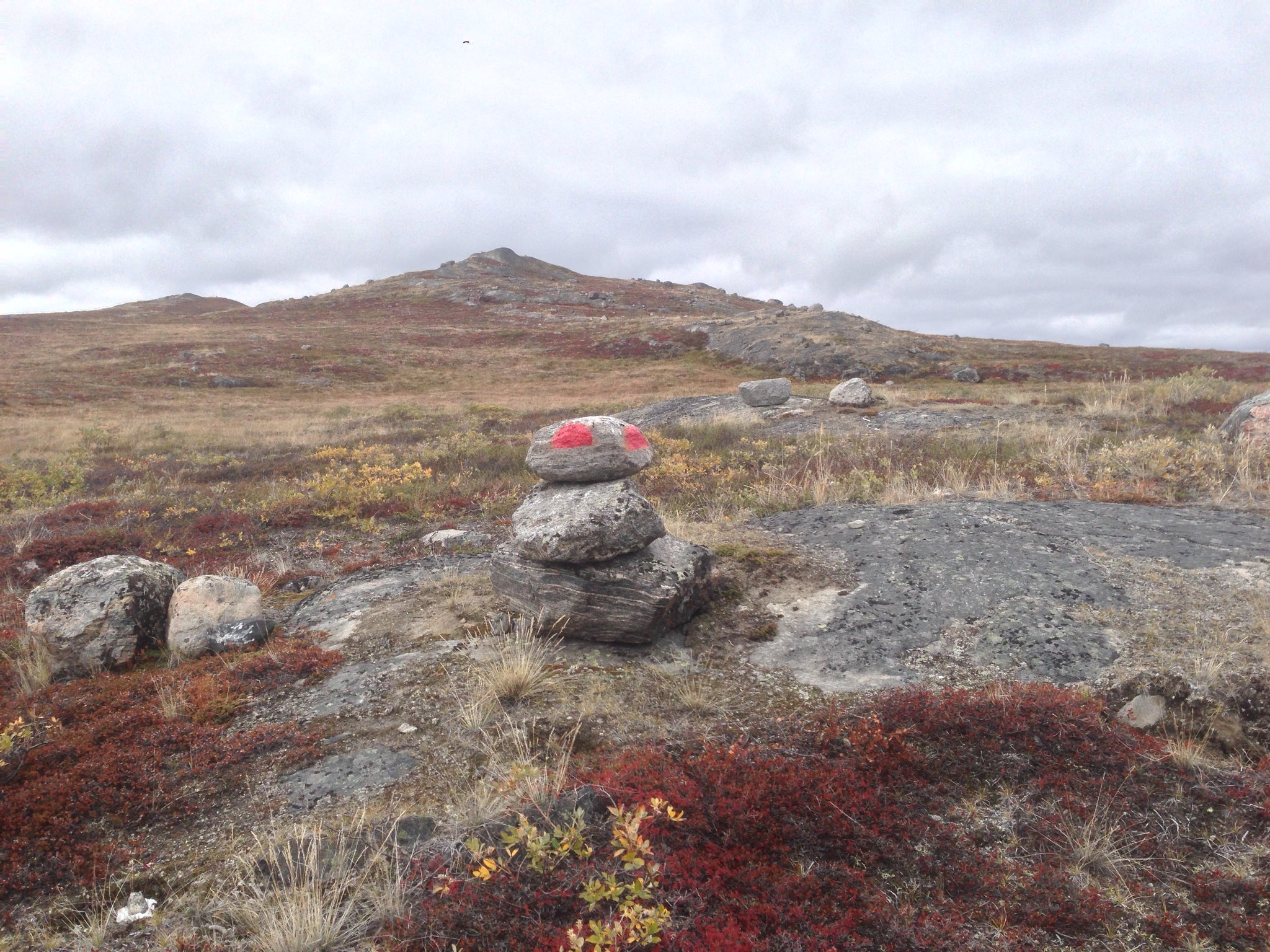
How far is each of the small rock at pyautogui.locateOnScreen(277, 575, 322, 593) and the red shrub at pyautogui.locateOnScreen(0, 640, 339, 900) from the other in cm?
242

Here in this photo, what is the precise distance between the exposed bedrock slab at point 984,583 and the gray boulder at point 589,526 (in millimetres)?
1652

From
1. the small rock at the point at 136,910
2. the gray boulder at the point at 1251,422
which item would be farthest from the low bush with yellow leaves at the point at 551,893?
the gray boulder at the point at 1251,422

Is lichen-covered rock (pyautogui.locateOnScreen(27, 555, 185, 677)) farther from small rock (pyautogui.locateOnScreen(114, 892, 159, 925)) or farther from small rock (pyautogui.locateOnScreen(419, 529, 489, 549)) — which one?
small rock (pyautogui.locateOnScreen(419, 529, 489, 549))

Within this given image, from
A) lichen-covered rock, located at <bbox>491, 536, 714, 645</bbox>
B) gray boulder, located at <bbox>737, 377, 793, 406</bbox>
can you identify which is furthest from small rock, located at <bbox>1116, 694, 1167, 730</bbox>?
gray boulder, located at <bbox>737, 377, 793, 406</bbox>

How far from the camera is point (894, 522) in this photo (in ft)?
27.7

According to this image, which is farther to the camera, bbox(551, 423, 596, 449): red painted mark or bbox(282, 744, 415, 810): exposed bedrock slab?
bbox(551, 423, 596, 449): red painted mark

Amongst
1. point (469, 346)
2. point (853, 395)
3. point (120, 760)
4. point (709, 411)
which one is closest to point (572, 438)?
point (120, 760)

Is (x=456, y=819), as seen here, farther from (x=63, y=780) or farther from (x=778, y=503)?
(x=778, y=503)

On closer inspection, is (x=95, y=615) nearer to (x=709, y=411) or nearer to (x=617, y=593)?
(x=617, y=593)

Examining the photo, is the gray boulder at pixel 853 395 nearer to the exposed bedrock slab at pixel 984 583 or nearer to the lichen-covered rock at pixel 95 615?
the exposed bedrock slab at pixel 984 583

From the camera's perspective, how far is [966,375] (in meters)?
36.9

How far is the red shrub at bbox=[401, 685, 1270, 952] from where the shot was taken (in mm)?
2803

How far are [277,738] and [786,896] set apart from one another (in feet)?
12.5

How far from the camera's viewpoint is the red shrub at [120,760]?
3631 millimetres
